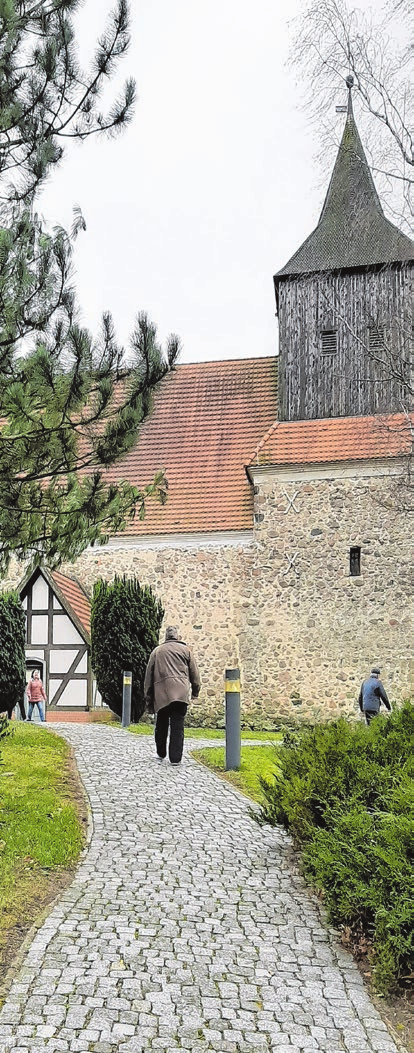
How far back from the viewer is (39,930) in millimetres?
4426

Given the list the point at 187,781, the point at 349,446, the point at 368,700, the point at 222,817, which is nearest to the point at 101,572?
the point at 349,446

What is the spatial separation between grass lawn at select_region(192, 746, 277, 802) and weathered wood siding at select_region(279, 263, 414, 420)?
8.70 meters

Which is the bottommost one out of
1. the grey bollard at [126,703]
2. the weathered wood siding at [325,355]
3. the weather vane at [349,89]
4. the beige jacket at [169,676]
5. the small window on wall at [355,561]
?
the grey bollard at [126,703]

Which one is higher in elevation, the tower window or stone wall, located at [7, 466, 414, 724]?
the tower window

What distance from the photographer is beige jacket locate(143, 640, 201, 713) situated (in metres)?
9.07

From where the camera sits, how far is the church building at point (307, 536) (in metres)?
17.3

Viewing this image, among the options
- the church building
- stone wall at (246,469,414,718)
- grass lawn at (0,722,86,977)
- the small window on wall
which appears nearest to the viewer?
grass lawn at (0,722,86,977)

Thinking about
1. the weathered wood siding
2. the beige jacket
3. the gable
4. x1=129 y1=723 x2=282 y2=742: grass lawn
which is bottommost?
x1=129 y1=723 x2=282 y2=742: grass lawn

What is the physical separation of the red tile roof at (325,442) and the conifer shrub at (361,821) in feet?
36.0

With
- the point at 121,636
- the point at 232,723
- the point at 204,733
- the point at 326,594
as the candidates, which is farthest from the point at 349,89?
the point at 326,594

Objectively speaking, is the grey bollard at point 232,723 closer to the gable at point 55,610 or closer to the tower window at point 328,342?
the gable at point 55,610

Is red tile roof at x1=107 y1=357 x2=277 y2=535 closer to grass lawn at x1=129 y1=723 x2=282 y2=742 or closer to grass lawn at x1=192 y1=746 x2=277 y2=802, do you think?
grass lawn at x1=129 y1=723 x2=282 y2=742

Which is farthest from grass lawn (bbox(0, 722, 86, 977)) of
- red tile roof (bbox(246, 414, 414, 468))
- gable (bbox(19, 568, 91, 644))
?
red tile roof (bbox(246, 414, 414, 468))

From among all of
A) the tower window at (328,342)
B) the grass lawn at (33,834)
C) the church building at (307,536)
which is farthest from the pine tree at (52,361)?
the tower window at (328,342)
